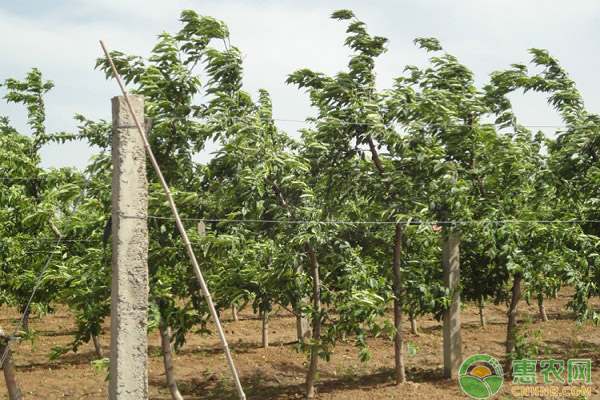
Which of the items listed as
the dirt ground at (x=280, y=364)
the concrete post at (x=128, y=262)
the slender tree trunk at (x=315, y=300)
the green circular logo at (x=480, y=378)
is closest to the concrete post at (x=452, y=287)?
the green circular logo at (x=480, y=378)

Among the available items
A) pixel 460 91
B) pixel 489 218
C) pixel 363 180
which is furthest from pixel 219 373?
pixel 460 91

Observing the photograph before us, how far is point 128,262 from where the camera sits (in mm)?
5770

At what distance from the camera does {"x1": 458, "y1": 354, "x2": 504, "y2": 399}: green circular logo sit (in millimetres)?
9922

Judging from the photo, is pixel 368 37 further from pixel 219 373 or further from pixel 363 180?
pixel 219 373

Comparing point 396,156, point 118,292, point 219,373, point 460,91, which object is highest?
point 460,91

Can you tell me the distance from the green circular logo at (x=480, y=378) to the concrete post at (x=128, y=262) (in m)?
5.99

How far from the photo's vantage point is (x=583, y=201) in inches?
426

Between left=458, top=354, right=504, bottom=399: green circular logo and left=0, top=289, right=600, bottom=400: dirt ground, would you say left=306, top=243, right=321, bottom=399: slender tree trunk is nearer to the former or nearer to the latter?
left=0, top=289, right=600, bottom=400: dirt ground

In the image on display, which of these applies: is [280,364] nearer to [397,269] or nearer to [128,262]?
[397,269]

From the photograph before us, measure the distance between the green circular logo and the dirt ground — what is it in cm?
15

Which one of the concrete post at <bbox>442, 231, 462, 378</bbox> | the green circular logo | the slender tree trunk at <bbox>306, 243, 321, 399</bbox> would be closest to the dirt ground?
the green circular logo

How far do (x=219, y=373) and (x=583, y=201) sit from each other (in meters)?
7.31

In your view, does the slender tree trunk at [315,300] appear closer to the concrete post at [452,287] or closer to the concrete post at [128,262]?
the concrete post at [452,287]

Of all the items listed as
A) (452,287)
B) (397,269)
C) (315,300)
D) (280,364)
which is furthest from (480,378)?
(280,364)
